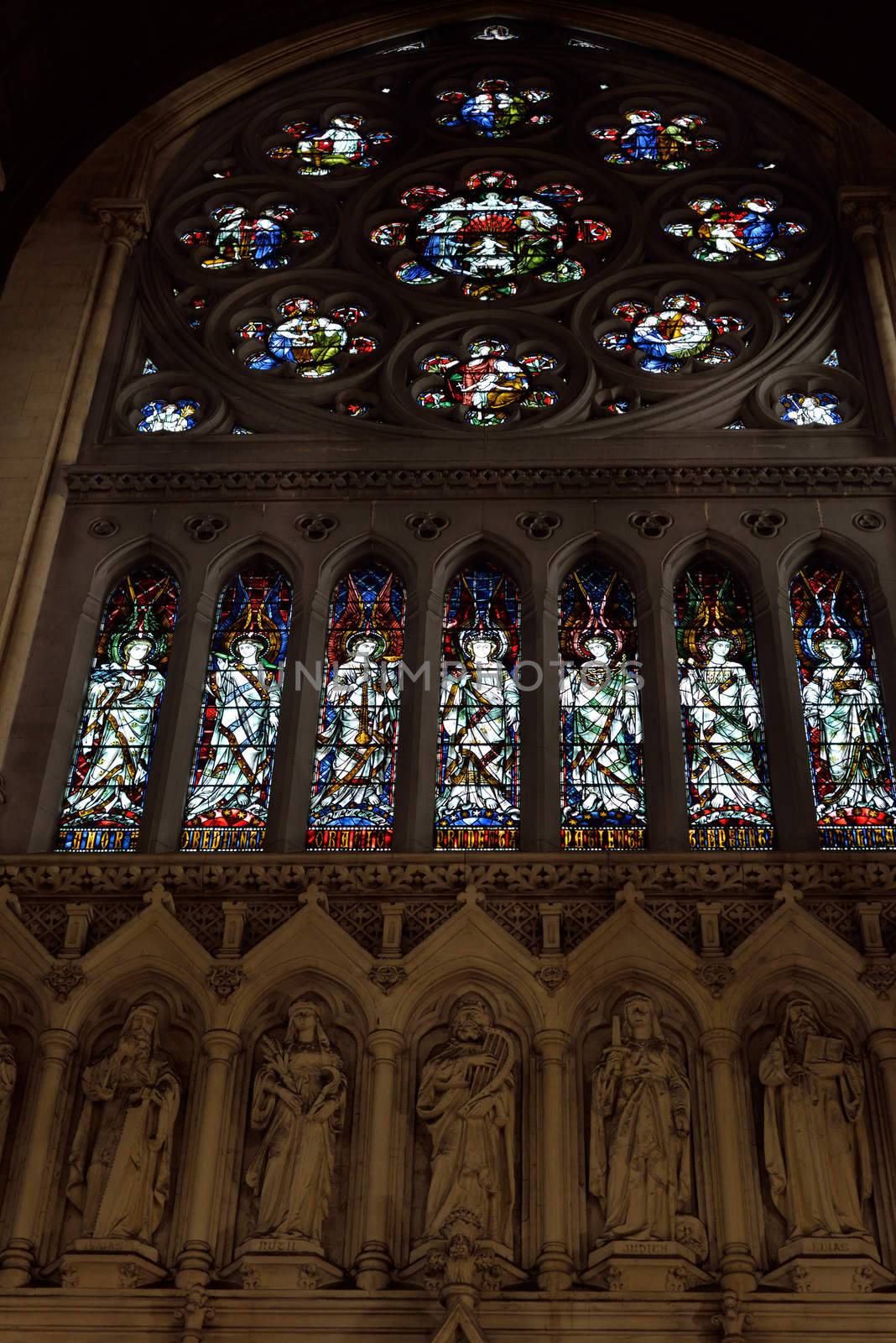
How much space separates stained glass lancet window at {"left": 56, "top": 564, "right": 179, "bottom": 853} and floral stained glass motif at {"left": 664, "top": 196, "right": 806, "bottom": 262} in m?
5.97

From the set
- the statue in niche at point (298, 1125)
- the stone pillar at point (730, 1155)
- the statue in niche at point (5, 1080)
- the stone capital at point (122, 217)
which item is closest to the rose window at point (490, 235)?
the stone capital at point (122, 217)

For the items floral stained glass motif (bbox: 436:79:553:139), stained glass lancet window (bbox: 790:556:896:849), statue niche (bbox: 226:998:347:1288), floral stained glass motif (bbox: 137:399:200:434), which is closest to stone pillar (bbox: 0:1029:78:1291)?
statue niche (bbox: 226:998:347:1288)

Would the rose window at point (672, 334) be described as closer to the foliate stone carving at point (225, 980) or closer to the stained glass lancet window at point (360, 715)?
the stained glass lancet window at point (360, 715)

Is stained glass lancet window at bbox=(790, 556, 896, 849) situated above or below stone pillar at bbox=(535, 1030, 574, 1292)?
above

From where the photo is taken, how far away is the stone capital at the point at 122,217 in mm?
16641

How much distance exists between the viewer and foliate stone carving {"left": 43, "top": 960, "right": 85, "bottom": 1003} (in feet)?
38.3

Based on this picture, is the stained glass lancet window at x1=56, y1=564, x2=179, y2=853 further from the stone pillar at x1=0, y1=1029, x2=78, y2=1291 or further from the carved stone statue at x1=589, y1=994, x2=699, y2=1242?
Result: the carved stone statue at x1=589, y1=994, x2=699, y2=1242

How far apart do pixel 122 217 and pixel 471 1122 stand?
29.3 feet

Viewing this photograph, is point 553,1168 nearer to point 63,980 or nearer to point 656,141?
point 63,980

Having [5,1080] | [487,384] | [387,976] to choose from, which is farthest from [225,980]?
[487,384]

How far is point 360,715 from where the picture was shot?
13609 mm

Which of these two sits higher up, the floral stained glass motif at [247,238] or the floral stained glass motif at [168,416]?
the floral stained glass motif at [247,238]

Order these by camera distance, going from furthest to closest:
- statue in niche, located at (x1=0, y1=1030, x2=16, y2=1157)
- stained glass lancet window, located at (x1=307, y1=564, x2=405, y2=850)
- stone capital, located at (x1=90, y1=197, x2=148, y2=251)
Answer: stone capital, located at (x1=90, y1=197, x2=148, y2=251) < stained glass lancet window, located at (x1=307, y1=564, x2=405, y2=850) < statue in niche, located at (x1=0, y1=1030, x2=16, y2=1157)

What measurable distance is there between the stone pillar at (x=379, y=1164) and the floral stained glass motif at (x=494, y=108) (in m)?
10.3
